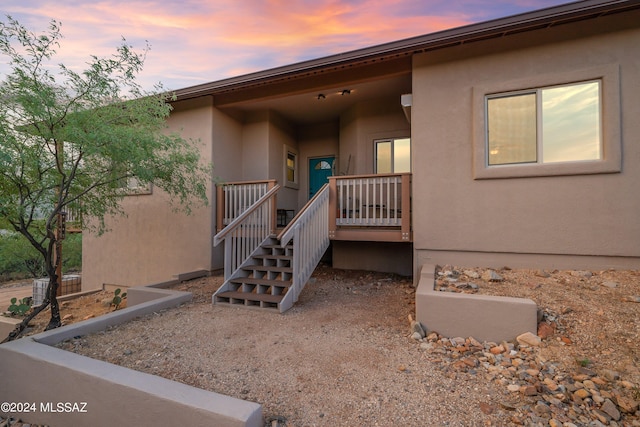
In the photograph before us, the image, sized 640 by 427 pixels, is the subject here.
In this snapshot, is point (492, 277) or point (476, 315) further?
point (492, 277)

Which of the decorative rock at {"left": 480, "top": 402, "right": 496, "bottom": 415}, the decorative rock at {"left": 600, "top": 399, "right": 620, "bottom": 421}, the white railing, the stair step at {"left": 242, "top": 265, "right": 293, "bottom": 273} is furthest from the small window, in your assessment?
the decorative rock at {"left": 600, "top": 399, "right": 620, "bottom": 421}

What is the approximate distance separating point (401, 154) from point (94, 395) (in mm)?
6826

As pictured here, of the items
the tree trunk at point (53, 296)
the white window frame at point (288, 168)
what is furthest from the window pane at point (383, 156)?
the tree trunk at point (53, 296)

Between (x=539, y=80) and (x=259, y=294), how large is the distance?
5.75 m

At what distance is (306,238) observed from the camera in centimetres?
478

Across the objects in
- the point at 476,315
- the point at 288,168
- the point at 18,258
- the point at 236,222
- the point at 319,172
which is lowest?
the point at 18,258

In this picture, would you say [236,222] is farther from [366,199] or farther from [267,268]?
[366,199]

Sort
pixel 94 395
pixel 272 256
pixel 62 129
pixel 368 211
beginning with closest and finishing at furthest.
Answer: pixel 94 395, pixel 62 129, pixel 272 256, pixel 368 211

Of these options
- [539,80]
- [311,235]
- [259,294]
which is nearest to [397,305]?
[311,235]

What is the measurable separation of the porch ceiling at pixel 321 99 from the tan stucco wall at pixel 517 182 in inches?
46.9

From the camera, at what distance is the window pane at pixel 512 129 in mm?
4801

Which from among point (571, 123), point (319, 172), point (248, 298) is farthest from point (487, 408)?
point (319, 172)

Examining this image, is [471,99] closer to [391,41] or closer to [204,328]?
[391,41]

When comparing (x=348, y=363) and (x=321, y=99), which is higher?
(x=321, y=99)
